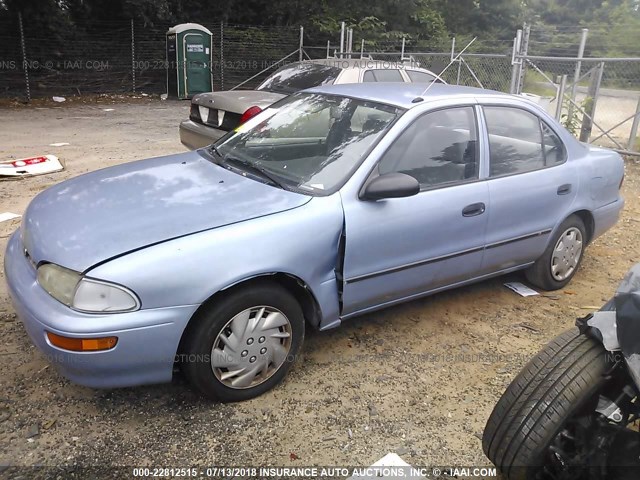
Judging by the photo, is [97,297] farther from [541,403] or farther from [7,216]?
[7,216]

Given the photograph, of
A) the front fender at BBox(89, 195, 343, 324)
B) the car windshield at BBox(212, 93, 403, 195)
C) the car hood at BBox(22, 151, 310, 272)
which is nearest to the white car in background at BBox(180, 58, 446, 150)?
the car windshield at BBox(212, 93, 403, 195)

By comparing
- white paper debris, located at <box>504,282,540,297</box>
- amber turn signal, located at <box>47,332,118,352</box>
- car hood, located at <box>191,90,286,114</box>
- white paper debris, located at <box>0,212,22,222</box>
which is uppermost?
car hood, located at <box>191,90,286,114</box>

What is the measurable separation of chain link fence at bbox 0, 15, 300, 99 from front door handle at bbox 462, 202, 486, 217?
14802 millimetres

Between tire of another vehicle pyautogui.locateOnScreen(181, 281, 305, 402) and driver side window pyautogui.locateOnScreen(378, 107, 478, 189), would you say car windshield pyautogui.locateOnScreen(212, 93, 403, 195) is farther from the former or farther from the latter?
tire of another vehicle pyautogui.locateOnScreen(181, 281, 305, 402)

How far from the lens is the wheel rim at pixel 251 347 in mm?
2785

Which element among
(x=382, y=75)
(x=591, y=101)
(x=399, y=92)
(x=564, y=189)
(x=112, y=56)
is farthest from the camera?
(x=112, y=56)

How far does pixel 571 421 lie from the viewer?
2178 millimetres

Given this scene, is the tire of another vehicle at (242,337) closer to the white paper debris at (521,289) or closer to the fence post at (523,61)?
the white paper debris at (521,289)

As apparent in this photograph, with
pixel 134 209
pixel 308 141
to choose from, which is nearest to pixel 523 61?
pixel 308 141

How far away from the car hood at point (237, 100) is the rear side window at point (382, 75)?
5.81 ft

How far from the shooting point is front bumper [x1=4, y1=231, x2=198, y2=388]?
2.44 m

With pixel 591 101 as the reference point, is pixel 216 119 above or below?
below

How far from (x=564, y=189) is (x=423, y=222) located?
150 centimetres

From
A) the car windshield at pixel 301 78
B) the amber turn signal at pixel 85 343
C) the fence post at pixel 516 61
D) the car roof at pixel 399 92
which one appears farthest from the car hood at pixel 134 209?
the fence post at pixel 516 61
